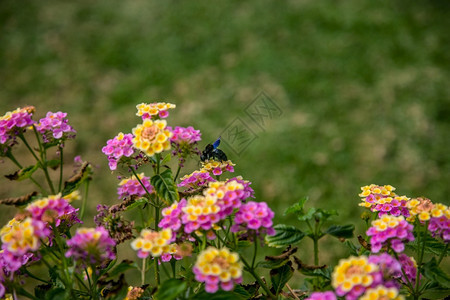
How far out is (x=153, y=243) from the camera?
2.90 ft

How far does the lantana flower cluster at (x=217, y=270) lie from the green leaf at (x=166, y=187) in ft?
0.81

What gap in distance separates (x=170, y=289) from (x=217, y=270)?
12 cm

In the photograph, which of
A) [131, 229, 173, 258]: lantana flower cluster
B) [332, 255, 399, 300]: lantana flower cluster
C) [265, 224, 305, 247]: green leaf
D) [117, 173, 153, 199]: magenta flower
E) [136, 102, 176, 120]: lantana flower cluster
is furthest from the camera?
[117, 173, 153, 199]: magenta flower

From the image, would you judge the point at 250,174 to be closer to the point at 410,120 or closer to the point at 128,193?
the point at 410,120

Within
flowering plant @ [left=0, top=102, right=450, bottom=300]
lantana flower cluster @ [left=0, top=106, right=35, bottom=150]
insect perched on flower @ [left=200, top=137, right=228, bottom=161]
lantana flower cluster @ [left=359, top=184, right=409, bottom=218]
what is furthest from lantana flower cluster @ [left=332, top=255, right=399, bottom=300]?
lantana flower cluster @ [left=0, top=106, right=35, bottom=150]

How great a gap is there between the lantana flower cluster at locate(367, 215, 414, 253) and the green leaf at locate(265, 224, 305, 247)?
0.54 feet

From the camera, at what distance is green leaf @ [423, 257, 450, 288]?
3.01ft

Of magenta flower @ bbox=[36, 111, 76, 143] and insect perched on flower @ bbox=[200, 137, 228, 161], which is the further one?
insect perched on flower @ bbox=[200, 137, 228, 161]

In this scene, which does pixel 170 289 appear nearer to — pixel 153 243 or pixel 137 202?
pixel 153 243

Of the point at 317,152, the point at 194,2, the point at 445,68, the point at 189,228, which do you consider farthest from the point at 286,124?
the point at 189,228

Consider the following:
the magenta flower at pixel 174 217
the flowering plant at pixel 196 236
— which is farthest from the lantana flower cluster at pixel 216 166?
the magenta flower at pixel 174 217

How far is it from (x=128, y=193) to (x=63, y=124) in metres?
0.26

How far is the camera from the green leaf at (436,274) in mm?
917

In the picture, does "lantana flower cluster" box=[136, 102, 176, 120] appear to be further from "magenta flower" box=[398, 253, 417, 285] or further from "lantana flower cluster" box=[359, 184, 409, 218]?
"magenta flower" box=[398, 253, 417, 285]
